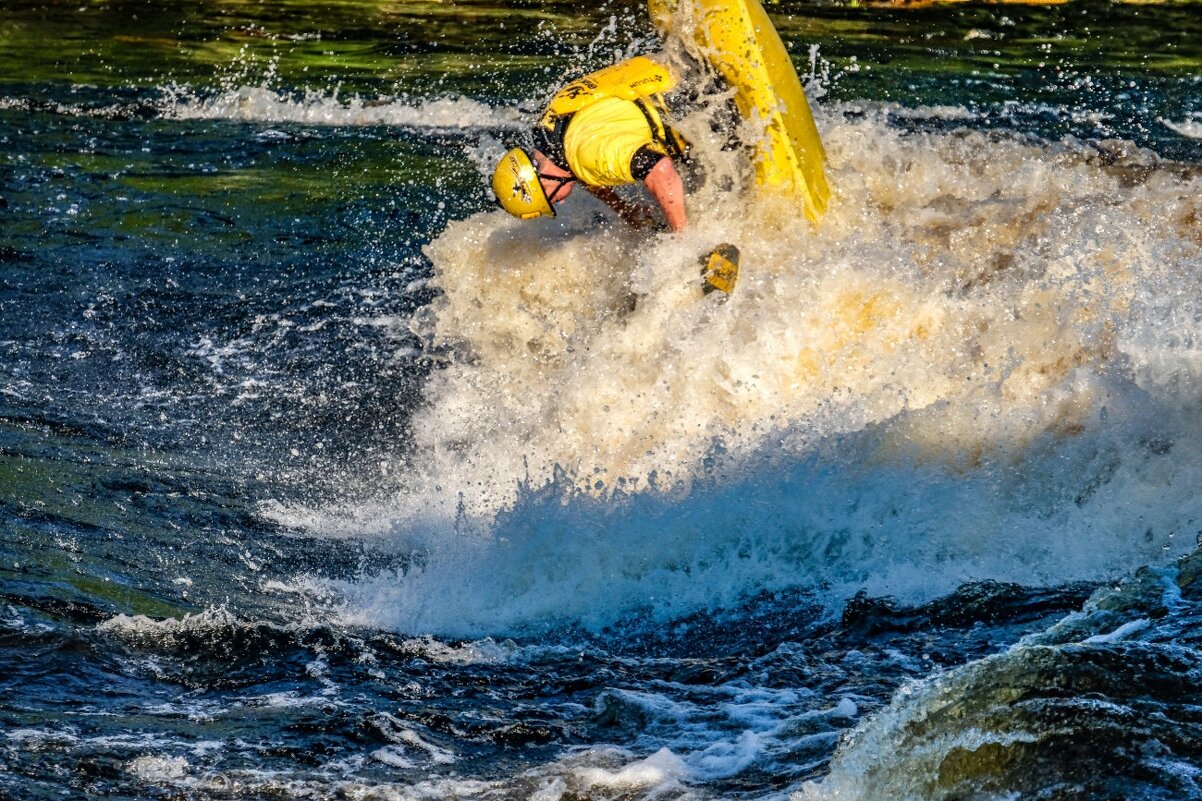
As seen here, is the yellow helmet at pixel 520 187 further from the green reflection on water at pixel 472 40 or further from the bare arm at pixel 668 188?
the green reflection on water at pixel 472 40

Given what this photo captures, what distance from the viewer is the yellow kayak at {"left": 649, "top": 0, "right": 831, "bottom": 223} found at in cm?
710

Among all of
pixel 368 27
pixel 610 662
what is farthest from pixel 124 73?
pixel 610 662

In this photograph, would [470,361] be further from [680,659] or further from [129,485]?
[680,659]

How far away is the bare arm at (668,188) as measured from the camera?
273 inches

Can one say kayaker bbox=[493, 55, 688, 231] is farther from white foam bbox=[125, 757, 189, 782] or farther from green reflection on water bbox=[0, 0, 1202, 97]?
green reflection on water bbox=[0, 0, 1202, 97]

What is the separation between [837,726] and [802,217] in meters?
3.25

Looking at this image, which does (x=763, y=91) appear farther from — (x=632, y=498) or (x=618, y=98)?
(x=632, y=498)

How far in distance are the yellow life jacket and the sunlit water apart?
0.21 m

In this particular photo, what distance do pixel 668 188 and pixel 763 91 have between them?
72 centimetres

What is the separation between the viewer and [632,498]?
6.41 m

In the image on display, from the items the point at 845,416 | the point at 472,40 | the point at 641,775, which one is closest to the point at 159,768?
the point at 641,775

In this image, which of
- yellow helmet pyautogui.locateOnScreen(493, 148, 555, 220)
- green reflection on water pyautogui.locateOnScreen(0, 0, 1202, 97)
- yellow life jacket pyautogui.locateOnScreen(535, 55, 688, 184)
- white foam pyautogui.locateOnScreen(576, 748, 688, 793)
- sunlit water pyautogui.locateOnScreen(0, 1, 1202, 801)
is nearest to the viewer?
white foam pyautogui.locateOnScreen(576, 748, 688, 793)

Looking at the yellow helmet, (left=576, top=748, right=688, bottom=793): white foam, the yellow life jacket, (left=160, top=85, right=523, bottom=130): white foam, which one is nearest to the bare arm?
the yellow life jacket

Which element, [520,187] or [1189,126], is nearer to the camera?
[520,187]
